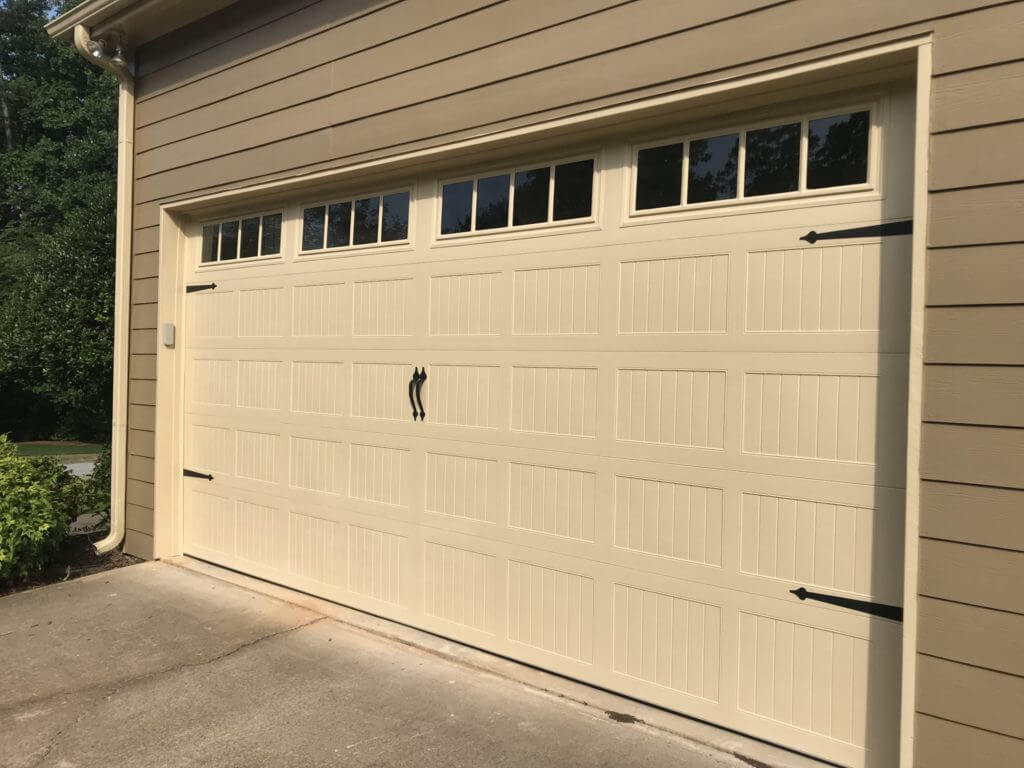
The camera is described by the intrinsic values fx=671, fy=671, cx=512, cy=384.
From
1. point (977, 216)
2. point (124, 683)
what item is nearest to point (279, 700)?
point (124, 683)

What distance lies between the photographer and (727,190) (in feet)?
9.43

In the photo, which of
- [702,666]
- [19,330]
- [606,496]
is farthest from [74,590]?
[702,666]

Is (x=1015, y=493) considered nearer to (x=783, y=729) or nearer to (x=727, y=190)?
(x=783, y=729)

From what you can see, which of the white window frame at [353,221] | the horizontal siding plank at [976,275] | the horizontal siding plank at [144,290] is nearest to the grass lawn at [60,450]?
the horizontal siding plank at [144,290]

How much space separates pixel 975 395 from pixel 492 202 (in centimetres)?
238

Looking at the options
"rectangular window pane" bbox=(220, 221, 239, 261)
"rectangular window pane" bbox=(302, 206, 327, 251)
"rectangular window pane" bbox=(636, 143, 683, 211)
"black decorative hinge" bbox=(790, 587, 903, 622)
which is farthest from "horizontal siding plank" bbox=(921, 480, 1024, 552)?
"rectangular window pane" bbox=(220, 221, 239, 261)

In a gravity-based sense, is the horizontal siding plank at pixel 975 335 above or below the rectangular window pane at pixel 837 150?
below

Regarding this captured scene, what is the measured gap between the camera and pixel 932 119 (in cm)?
228

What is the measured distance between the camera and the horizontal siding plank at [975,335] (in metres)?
2.15

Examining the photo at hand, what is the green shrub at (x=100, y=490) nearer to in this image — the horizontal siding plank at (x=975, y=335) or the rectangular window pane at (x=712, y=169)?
the rectangular window pane at (x=712, y=169)

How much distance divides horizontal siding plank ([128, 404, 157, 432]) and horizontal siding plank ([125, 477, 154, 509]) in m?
0.42

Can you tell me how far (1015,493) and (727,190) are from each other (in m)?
1.55

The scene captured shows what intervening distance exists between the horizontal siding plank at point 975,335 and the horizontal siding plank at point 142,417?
513cm

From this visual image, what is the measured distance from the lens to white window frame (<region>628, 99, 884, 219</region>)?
2535 mm
